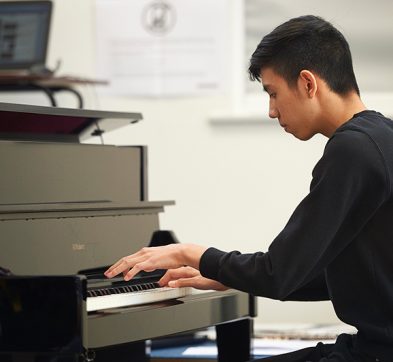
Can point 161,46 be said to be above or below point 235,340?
above

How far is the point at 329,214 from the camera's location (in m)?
1.75

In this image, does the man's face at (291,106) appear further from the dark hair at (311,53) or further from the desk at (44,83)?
the desk at (44,83)

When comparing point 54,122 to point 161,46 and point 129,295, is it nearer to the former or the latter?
point 129,295

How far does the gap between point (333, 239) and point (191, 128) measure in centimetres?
264

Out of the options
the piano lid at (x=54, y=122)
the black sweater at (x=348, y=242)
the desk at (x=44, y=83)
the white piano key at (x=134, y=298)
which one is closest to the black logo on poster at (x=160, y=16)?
the desk at (x=44, y=83)

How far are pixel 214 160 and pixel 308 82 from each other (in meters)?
2.46

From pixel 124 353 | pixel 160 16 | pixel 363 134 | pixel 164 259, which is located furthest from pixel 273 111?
pixel 160 16

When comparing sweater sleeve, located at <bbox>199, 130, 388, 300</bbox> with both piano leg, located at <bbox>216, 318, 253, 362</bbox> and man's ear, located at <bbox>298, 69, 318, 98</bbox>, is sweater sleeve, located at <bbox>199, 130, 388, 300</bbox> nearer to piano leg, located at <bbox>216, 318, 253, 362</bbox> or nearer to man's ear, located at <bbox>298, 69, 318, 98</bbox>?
man's ear, located at <bbox>298, 69, 318, 98</bbox>

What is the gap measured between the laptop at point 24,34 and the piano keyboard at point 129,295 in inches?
75.6

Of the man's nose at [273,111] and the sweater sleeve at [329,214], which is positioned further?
the man's nose at [273,111]

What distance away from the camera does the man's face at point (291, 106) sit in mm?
1924

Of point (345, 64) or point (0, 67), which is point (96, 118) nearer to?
point (345, 64)

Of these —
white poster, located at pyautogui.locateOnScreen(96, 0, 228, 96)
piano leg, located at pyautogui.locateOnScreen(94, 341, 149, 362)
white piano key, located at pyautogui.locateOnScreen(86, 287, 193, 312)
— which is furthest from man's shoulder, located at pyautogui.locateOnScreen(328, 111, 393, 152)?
white poster, located at pyautogui.locateOnScreen(96, 0, 228, 96)

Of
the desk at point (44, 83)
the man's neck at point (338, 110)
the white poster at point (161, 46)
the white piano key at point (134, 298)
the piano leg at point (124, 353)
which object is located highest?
the white poster at point (161, 46)
